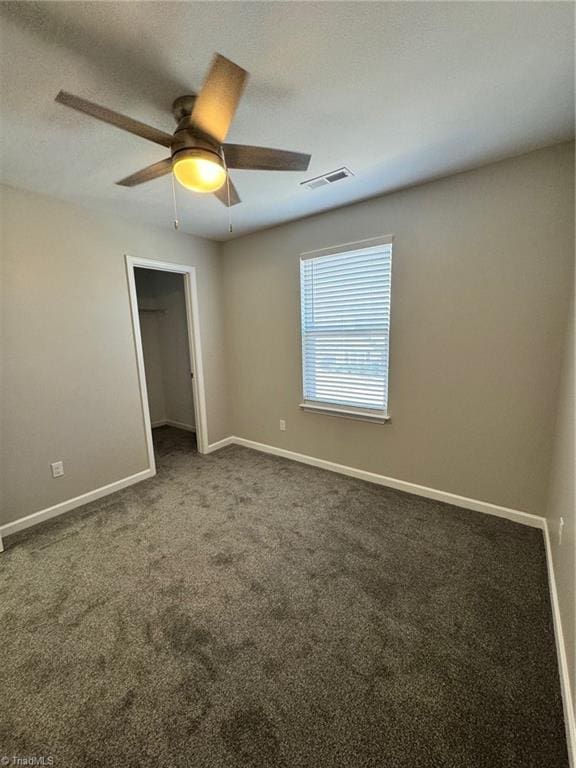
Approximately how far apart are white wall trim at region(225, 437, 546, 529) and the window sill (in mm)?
530

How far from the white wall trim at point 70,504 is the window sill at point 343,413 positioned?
1827 millimetres

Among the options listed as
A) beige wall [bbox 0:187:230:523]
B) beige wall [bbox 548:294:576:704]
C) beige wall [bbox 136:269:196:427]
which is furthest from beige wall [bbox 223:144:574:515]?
beige wall [bbox 136:269:196:427]

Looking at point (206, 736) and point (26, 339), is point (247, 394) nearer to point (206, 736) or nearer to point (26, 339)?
point (26, 339)

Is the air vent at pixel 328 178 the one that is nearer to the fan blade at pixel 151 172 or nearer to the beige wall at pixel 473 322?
the beige wall at pixel 473 322

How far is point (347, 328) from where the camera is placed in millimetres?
2902

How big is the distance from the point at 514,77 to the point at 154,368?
5123 millimetres

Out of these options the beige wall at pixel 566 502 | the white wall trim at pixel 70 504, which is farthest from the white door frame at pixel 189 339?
the beige wall at pixel 566 502

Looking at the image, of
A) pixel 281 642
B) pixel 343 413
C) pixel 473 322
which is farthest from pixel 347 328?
pixel 281 642

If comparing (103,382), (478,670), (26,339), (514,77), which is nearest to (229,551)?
(478,670)

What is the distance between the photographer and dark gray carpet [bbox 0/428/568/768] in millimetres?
1100

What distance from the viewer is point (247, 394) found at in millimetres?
3863

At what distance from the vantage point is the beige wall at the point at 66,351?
230 cm

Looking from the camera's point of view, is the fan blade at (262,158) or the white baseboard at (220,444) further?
the white baseboard at (220,444)

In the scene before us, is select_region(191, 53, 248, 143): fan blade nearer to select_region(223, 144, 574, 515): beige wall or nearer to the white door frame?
select_region(223, 144, 574, 515): beige wall
